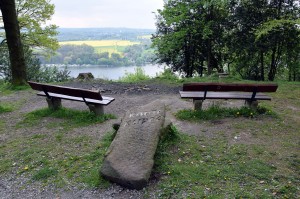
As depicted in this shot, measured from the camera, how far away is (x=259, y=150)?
15.3ft

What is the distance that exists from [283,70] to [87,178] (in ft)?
54.0

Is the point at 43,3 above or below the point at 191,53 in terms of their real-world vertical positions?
above

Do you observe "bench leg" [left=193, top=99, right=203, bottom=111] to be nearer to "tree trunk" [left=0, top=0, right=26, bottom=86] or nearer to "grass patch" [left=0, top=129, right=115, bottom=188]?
"grass patch" [left=0, top=129, right=115, bottom=188]

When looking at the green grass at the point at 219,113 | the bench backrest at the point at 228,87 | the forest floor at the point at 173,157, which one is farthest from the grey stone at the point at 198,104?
the forest floor at the point at 173,157

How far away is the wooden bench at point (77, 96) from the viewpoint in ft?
20.3

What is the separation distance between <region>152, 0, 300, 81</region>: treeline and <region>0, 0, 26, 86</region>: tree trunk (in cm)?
831

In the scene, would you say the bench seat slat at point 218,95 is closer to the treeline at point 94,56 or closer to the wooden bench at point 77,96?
the wooden bench at point 77,96

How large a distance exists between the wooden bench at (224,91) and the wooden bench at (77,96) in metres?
1.90

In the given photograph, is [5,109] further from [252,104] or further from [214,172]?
[252,104]

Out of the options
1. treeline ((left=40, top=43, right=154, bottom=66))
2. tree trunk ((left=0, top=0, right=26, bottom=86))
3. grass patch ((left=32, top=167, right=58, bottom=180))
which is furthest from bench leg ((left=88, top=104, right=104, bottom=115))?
treeline ((left=40, top=43, right=154, bottom=66))

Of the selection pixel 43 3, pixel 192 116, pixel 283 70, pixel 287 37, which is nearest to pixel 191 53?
pixel 283 70

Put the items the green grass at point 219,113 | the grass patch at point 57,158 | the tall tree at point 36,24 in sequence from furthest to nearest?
the tall tree at point 36,24 < the green grass at point 219,113 < the grass patch at point 57,158

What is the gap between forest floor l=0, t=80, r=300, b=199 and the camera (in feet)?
12.1

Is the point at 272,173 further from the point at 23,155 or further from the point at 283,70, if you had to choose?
the point at 283,70
